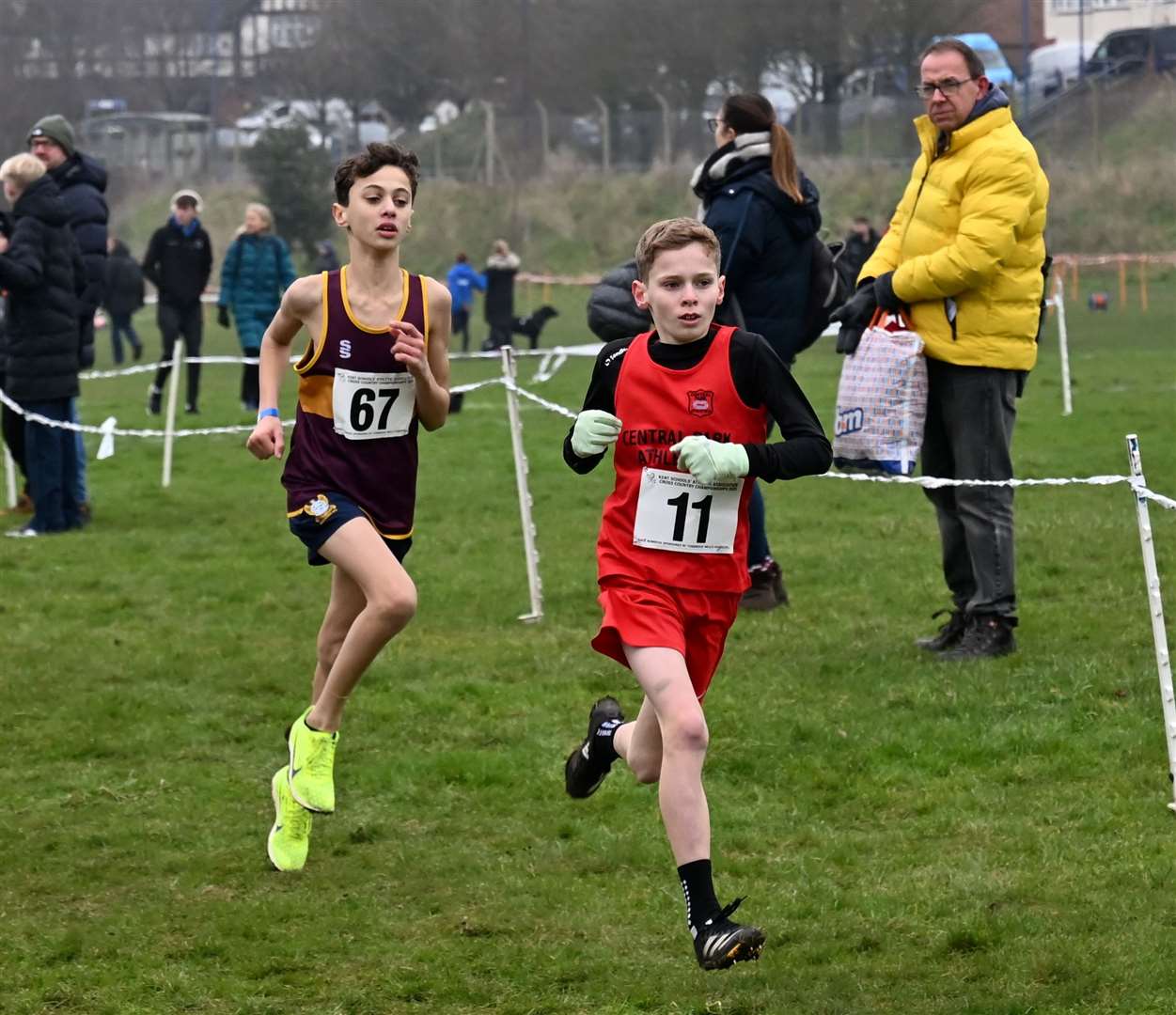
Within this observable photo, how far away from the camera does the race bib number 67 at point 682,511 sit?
192 inches

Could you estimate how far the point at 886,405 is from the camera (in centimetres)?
768

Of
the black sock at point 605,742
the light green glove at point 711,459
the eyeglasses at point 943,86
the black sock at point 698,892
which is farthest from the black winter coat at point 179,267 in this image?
the black sock at point 698,892

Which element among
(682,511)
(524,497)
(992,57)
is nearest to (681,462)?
(682,511)

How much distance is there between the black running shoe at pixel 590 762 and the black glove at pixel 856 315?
8.81ft

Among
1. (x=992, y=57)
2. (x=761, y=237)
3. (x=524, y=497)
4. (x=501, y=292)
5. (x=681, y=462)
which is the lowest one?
(x=524, y=497)

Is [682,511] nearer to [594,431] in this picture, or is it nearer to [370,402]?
[594,431]

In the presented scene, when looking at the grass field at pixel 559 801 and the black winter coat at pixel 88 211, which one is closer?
the grass field at pixel 559 801

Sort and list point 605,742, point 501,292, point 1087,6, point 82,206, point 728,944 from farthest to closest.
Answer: point 1087,6 < point 501,292 < point 82,206 < point 605,742 < point 728,944

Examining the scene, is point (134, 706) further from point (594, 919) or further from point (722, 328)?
point (722, 328)

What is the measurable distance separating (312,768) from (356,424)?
104 centimetres

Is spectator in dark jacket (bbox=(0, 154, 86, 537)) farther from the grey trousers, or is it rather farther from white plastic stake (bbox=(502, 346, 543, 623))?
the grey trousers

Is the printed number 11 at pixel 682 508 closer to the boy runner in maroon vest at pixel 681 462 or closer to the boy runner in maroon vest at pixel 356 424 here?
the boy runner in maroon vest at pixel 681 462

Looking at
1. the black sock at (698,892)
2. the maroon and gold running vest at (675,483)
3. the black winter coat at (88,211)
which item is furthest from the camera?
the black winter coat at (88,211)

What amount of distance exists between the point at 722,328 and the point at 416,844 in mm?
2055
